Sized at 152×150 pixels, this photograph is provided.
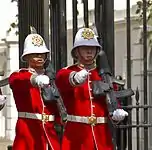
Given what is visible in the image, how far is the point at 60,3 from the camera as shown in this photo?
18.6 feet

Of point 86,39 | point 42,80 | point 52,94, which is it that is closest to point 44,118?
point 52,94

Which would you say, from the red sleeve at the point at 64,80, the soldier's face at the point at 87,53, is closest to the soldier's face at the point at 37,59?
the red sleeve at the point at 64,80

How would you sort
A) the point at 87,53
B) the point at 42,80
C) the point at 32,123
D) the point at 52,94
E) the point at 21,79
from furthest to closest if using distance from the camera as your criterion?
the point at 32,123, the point at 21,79, the point at 52,94, the point at 87,53, the point at 42,80

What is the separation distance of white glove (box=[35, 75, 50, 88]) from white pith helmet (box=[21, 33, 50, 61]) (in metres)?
0.37

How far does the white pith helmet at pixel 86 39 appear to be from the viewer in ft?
16.0

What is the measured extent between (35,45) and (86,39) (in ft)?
1.41

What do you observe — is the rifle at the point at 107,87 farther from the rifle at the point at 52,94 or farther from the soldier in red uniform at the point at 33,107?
the soldier in red uniform at the point at 33,107

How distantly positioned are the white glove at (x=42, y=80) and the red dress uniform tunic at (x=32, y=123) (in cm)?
36

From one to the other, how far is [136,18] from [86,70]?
638 centimetres

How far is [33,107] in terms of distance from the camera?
5.14m

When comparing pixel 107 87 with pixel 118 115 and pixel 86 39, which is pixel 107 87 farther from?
pixel 86 39

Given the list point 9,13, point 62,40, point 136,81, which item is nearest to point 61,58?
point 62,40

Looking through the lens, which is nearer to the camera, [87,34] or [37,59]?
[87,34]

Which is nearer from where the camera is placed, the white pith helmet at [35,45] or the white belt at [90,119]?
the white belt at [90,119]
